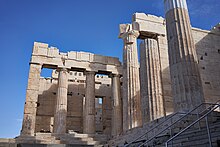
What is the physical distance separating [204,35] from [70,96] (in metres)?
18.1

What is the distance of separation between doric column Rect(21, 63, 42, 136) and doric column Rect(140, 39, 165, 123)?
1149 centimetres

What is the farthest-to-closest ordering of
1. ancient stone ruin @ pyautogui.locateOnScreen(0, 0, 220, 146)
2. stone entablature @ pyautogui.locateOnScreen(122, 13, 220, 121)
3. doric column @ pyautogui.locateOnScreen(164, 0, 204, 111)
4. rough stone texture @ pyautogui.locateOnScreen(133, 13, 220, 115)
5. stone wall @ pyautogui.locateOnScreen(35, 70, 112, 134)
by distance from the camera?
stone wall @ pyautogui.locateOnScreen(35, 70, 112, 134)
stone entablature @ pyautogui.locateOnScreen(122, 13, 220, 121)
rough stone texture @ pyautogui.locateOnScreen(133, 13, 220, 115)
ancient stone ruin @ pyautogui.locateOnScreen(0, 0, 220, 146)
doric column @ pyautogui.locateOnScreen(164, 0, 204, 111)

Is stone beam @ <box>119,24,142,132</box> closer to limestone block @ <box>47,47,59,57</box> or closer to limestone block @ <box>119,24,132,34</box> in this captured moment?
limestone block @ <box>119,24,132,34</box>

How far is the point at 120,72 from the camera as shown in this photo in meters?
29.8

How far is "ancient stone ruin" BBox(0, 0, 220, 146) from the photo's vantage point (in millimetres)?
14273

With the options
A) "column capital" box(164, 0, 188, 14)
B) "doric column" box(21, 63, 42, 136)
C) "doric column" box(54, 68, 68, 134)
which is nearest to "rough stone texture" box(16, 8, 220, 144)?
"doric column" box(21, 63, 42, 136)

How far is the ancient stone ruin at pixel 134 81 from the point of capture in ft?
46.8

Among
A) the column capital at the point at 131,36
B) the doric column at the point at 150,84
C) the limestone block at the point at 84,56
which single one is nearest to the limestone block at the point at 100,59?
the limestone block at the point at 84,56

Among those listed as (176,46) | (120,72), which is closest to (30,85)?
(120,72)

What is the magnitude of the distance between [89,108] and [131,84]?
686 cm

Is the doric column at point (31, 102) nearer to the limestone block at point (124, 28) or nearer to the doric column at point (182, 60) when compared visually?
the limestone block at point (124, 28)

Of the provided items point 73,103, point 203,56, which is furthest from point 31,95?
point 203,56

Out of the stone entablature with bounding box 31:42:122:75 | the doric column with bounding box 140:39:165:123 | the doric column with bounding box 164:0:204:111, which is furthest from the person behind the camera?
the stone entablature with bounding box 31:42:122:75

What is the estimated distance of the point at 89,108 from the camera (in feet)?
88.0
